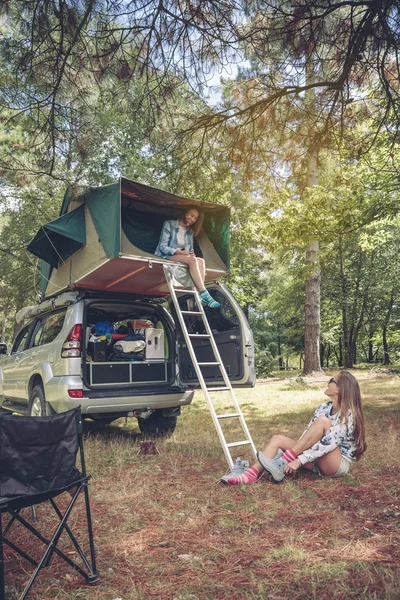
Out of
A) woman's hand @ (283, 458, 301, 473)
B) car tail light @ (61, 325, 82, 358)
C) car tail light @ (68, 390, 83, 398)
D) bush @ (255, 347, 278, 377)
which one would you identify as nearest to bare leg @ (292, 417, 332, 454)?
woman's hand @ (283, 458, 301, 473)

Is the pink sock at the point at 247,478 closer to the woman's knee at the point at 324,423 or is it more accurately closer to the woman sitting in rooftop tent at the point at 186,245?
the woman's knee at the point at 324,423

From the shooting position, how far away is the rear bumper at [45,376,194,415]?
17.4ft

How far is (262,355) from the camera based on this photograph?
17.1m

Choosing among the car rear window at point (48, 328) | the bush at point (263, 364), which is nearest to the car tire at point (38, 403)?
the car rear window at point (48, 328)

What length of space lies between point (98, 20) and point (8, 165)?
1.91 meters

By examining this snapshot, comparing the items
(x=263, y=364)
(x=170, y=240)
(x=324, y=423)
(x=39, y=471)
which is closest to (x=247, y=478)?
(x=324, y=423)

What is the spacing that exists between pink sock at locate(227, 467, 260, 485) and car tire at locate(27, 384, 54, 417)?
95.9 inches

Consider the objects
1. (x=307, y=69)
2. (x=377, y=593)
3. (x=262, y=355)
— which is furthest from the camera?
(x=262, y=355)

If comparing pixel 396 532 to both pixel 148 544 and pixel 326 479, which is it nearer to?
pixel 326 479

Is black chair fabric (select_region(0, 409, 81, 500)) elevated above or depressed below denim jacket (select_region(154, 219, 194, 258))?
below

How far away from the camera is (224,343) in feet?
19.9

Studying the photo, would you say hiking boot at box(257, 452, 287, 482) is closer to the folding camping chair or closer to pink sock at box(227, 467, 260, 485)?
pink sock at box(227, 467, 260, 485)

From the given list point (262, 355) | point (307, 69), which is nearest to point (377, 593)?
point (307, 69)

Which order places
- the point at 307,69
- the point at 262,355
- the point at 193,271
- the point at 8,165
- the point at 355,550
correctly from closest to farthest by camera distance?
1. the point at 355,550
2. the point at 307,69
3. the point at 8,165
4. the point at 193,271
5. the point at 262,355
